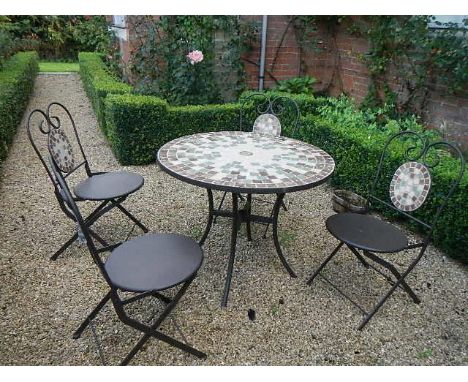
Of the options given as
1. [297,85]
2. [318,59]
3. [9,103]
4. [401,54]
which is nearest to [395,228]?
[401,54]

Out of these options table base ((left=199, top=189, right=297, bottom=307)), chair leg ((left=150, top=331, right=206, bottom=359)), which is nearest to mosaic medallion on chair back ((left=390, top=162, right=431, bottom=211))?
table base ((left=199, top=189, right=297, bottom=307))

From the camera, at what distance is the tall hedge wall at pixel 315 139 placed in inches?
121

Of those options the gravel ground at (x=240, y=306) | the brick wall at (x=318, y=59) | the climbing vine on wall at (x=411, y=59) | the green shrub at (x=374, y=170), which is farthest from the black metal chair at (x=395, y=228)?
the brick wall at (x=318, y=59)

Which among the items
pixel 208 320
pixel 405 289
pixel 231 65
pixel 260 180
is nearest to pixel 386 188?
pixel 405 289

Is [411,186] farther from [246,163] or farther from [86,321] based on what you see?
[86,321]

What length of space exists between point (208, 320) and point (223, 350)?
0.87ft

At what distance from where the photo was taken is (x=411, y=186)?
254 centimetres

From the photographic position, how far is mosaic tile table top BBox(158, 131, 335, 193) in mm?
2285

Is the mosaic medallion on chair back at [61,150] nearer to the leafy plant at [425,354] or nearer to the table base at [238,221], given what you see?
the table base at [238,221]

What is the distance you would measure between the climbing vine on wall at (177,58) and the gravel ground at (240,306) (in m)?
2.49

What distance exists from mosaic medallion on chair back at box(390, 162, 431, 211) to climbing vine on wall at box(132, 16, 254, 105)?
369 centimetres

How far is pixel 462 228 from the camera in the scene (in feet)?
9.64

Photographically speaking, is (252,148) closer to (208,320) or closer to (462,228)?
(208,320)

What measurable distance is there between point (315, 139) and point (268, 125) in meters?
1.07
